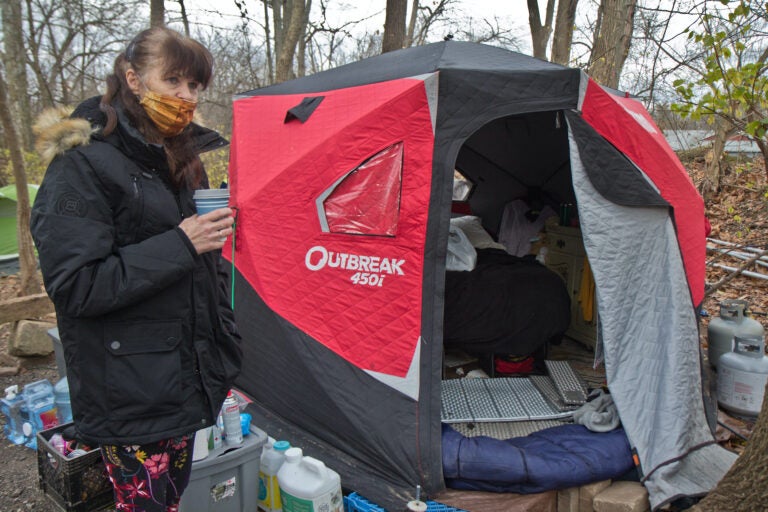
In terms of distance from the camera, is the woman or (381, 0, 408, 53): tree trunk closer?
the woman

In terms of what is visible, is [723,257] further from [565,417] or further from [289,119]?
[289,119]

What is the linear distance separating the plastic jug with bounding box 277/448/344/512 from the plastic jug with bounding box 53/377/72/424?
5.58 ft

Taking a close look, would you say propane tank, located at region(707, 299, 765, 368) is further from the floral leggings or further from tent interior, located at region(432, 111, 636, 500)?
the floral leggings

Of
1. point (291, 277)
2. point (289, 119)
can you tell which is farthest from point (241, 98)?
point (291, 277)

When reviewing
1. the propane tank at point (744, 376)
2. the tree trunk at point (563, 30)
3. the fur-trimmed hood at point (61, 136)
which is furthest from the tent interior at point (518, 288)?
the tree trunk at point (563, 30)

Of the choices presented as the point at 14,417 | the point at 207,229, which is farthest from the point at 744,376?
the point at 14,417

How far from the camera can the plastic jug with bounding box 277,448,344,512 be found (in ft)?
8.07

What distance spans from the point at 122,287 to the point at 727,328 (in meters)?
3.82

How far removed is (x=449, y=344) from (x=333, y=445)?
1.32 meters

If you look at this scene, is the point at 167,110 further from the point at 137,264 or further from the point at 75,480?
the point at 75,480

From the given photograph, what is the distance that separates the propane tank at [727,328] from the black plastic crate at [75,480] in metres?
3.77

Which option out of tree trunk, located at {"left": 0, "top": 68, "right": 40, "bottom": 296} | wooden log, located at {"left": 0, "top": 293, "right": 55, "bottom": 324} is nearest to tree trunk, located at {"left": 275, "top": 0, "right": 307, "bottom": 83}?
tree trunk, located at {"left": 0, "top": 68, "right": 40, "bottom": 296}

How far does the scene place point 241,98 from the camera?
3977 mm

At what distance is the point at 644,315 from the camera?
2.92 metres
